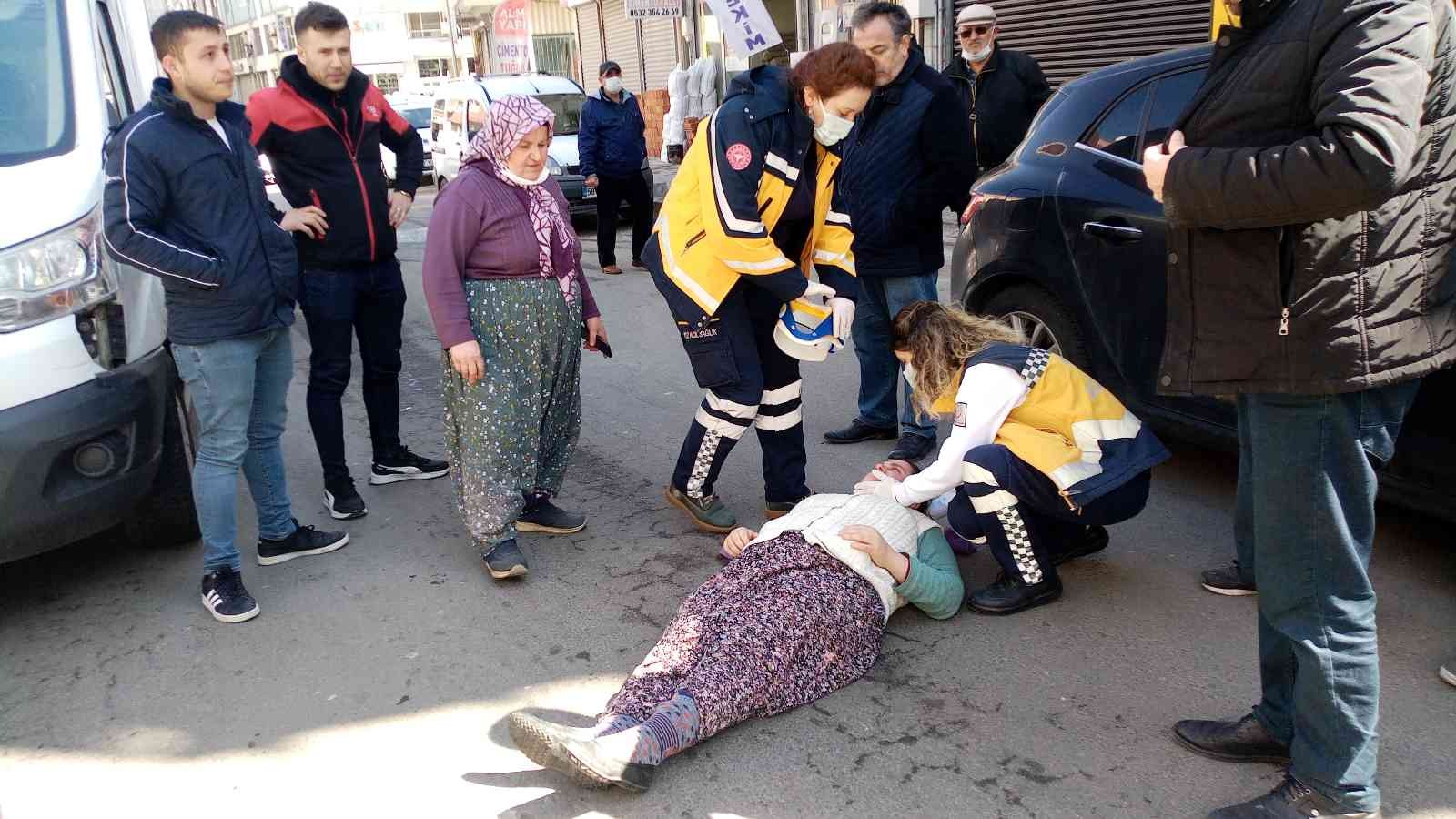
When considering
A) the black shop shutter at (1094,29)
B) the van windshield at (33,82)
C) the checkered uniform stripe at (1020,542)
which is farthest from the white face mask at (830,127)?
the black shop shutter at (1094,29)

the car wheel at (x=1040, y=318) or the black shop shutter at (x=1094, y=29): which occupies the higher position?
the black shop shutter at (x=1094, y=29)

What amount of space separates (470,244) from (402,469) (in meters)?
1.58

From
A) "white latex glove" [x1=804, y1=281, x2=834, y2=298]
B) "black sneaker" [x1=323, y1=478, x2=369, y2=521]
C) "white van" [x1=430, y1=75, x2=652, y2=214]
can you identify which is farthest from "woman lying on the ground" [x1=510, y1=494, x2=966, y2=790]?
"white van" [x1=430, y1=75, x2=652, y2=214]

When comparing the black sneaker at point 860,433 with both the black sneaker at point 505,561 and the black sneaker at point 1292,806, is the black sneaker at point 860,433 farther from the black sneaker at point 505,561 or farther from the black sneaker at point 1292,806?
the black sneaker at point 1292,806

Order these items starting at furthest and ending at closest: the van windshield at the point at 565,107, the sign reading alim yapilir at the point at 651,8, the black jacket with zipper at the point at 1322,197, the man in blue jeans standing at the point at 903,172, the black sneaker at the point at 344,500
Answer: the sign reading alim yapilir at the point at 651,8
the van windshield at the point at 565,107
the man in blue jeans standing at the point at 903,172
the black sneaker at the point at 344,500
the black jacket with zipper at the point at 1322,197

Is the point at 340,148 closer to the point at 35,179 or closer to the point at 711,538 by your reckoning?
the point at 35,179

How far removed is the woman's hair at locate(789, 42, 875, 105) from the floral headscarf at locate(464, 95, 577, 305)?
87 centimetres

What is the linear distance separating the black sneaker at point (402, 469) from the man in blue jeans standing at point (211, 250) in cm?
102

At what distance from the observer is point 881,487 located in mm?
3566

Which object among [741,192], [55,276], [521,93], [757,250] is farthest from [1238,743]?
[521,93]

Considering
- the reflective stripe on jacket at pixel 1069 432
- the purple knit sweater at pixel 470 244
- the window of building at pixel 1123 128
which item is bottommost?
the reflective stripe on jacket at pixel 1069 432

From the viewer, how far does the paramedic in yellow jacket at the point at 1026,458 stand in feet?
11.1

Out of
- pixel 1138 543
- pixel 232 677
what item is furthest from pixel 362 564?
pixel 1138 543

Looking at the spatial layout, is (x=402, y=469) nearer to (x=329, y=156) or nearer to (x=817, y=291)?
(x=329, y=156)
